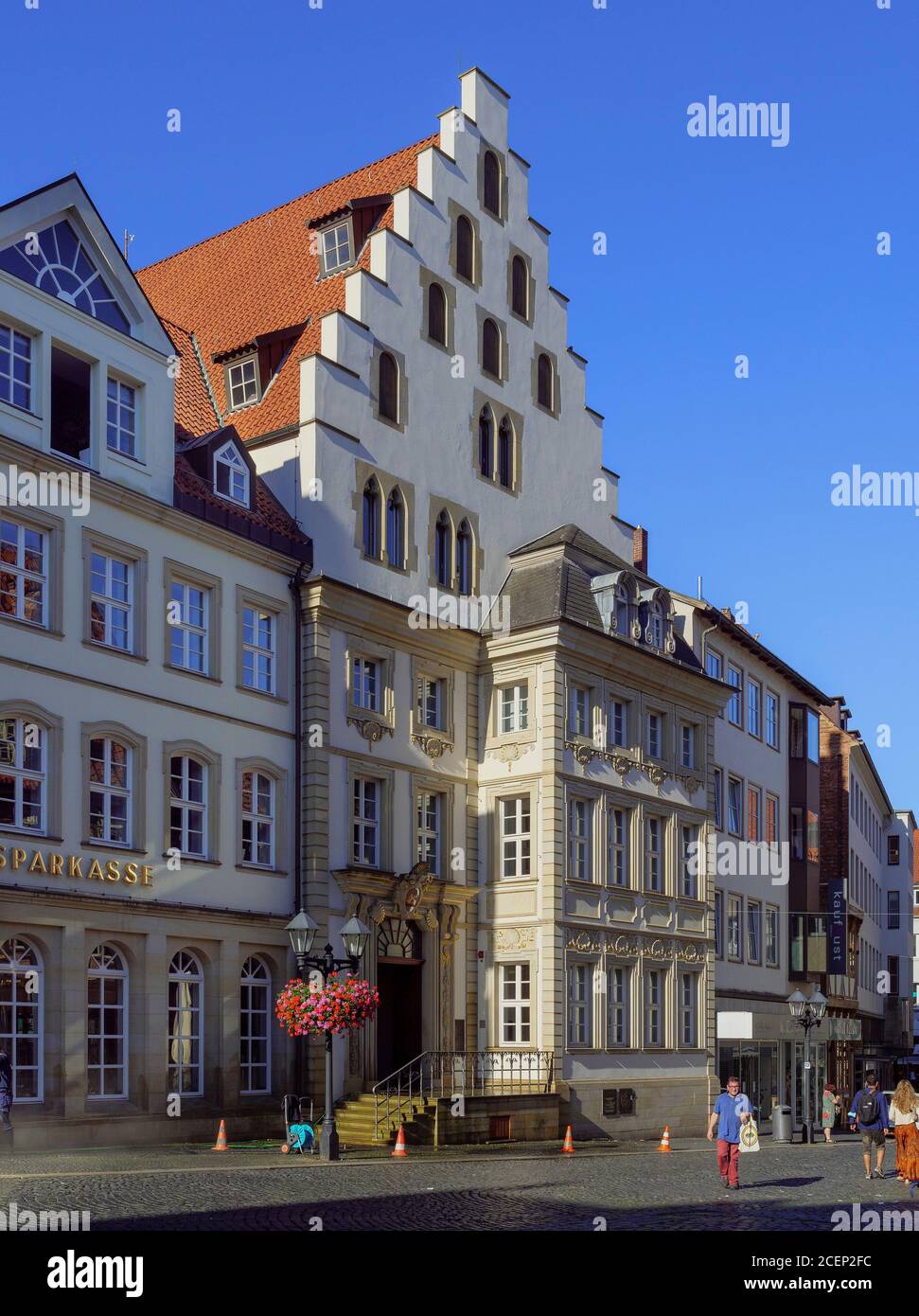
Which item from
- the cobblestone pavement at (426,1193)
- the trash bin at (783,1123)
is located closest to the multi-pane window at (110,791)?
the cobblestone pavement at (426,1193)

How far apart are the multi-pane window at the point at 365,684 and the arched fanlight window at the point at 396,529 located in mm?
2423

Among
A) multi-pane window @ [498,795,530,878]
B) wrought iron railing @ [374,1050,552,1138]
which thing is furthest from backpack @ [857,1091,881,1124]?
multi-pane window @ [498,795,530,878]

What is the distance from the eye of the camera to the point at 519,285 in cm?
4325

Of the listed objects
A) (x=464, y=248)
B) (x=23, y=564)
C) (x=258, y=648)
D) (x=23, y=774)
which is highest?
(x=464, y=248)

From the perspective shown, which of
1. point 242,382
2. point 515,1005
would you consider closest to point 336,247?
point 242,382

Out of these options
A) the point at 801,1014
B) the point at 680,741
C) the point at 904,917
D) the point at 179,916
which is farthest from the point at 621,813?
the point at 904,917

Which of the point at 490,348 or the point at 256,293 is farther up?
the point at 256,293

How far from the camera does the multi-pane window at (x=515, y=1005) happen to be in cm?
3791

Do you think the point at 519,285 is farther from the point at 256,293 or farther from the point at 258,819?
the point at 258,819

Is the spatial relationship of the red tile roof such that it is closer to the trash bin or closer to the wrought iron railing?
the wrought iron railing

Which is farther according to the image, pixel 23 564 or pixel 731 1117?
pixel 23 564

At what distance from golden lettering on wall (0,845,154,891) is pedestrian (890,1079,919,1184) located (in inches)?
518

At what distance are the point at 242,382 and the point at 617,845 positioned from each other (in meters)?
14.1

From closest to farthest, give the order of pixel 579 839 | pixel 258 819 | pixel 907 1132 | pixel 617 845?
pixel 907 1132
pixel 258 819
pixel 579 839
pixel 617 845
